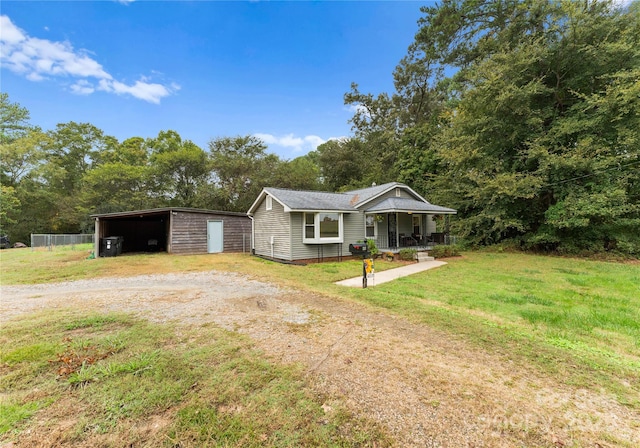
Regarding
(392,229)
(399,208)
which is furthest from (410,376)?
(392,229)

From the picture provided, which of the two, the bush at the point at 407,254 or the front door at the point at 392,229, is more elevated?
the front door at the point at 392,229

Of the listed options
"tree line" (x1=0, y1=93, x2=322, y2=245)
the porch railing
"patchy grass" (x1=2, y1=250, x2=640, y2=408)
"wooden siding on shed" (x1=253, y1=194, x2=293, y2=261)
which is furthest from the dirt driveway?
"tree line" (x1=0, y1=93, x2=322, y2=245)

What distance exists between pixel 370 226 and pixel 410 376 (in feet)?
37.6

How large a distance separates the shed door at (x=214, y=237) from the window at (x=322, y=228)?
684 centimetres

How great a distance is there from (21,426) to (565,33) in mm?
20980

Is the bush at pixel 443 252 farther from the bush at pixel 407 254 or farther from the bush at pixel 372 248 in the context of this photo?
the bush at pixel 372 248

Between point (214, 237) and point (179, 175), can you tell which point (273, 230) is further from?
point (179, 175)

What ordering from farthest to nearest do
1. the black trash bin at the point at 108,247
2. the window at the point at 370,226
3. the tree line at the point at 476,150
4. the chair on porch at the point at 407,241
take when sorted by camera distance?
1. the chair on porch at the point at 407,241
2. the window at the point at 370,226
3. the black trash bin at the point at 108,247
4. the tree line at the point at 476,150

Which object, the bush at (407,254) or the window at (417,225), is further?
the window at (417,225)

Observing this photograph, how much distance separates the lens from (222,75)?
16.1 metres

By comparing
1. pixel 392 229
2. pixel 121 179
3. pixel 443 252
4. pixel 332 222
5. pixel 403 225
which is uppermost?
pixel 121 179

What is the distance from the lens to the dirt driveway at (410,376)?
1991 millimetres

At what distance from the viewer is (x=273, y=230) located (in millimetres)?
12820

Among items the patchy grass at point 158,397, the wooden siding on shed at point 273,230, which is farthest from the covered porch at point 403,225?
the patchy grass at point 158,397
